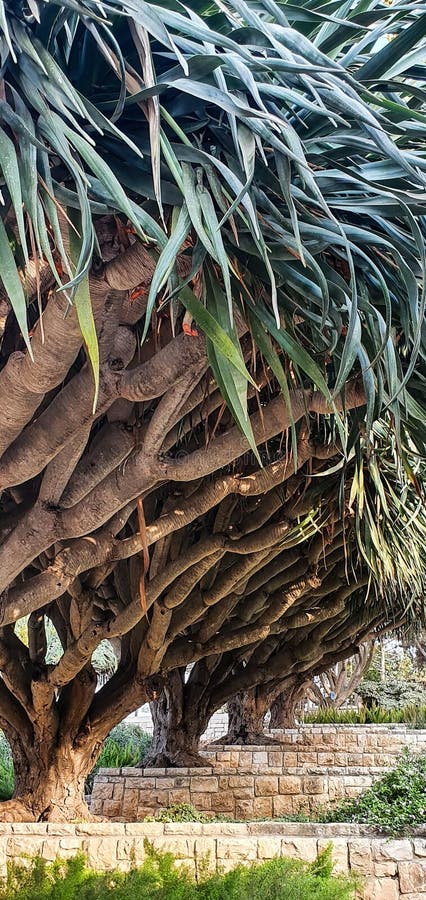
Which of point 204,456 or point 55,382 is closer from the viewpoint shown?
point 55,382

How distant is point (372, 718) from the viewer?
1625cm

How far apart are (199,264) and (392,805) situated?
6868 mm

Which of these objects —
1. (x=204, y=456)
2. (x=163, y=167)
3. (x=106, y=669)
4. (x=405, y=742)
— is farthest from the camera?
(x=106, y=669)

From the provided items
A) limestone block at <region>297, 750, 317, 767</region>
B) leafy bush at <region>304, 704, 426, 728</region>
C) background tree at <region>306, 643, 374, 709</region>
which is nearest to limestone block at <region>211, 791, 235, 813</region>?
limestone block at <region>297, 750, 317, 767</region>

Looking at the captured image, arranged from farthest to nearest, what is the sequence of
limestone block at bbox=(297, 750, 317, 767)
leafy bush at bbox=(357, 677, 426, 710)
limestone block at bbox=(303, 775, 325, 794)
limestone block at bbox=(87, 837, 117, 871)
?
leafy bush at bbox=(357, 677, 426, 710), limestone block at bbox=(297, 750, 317, 767), limestone block at bbox=(303, 775, 325, 794), limestone block at bbox=(87, 837, 117, 871)

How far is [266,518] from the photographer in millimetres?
5668

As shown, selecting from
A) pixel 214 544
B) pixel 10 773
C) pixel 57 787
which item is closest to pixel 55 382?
pixel 214 544

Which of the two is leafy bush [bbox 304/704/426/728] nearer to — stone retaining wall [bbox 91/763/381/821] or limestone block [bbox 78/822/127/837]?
stone retaining wall [bbox 91/763/381/821]

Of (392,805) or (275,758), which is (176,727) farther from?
(392,805)

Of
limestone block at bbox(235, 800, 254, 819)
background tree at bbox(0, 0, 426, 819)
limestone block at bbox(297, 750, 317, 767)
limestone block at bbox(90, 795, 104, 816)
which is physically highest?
background tree at bbox(0, 0, 426, 819)

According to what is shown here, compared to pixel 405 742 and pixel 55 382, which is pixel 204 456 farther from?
pixel 405 742

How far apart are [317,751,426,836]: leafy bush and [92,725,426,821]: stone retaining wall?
2.12 ft

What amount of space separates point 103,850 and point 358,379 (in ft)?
13.0

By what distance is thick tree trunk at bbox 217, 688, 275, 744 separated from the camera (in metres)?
12.0
